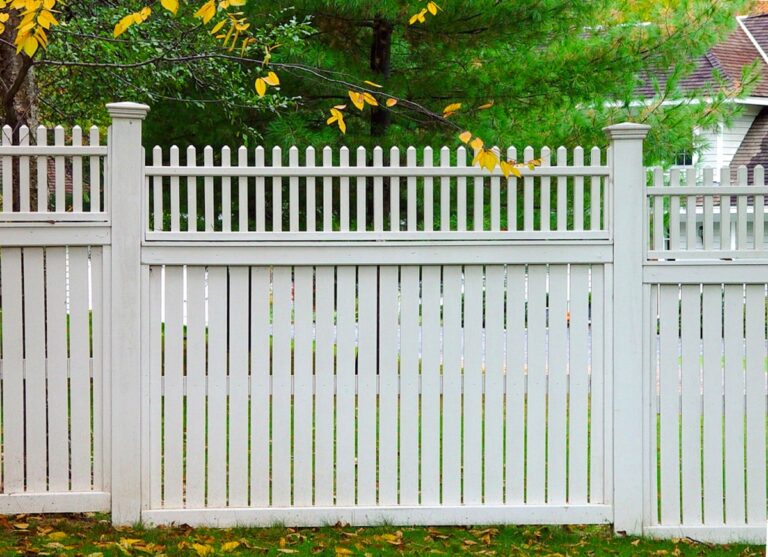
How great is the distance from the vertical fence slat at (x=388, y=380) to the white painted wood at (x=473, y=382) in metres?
0.36

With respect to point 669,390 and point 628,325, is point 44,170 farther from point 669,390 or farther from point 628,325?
point 669,390

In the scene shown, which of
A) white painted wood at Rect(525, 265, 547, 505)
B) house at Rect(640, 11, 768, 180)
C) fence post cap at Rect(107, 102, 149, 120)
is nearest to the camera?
fence post cap at Rect(107, 102, 149, 120)

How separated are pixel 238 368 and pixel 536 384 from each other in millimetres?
1505

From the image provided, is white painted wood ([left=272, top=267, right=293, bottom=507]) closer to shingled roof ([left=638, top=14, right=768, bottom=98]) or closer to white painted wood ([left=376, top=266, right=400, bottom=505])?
white painted wood ([left=376, top=266, right=400, bottom=505])

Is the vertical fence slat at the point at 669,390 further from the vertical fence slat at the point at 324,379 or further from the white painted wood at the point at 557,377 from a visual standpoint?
the vertical fence slat at the point at 324,379

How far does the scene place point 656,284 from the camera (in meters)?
4.81

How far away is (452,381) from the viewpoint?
484cm

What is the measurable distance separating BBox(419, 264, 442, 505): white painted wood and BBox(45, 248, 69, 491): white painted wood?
178cm

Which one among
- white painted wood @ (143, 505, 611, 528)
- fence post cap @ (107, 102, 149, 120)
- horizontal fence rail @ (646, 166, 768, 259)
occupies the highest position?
fence post cap @ (107, 102, 149, 120)

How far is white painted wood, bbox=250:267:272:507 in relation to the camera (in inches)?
187

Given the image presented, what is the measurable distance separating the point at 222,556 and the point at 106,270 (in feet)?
4.89

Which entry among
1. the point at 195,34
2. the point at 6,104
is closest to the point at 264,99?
the point at 195,34

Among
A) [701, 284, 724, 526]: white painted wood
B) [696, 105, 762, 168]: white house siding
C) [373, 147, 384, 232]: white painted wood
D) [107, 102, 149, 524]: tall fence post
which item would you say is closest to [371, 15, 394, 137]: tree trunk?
[373, 147, 384, 232]: white painted wood

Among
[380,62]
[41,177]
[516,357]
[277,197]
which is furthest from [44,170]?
[380,62]
